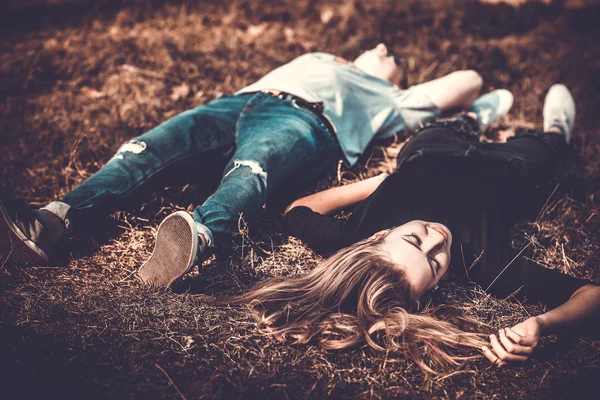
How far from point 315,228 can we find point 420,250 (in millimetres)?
677

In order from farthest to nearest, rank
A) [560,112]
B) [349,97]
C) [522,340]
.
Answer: [560,112] < [349,97] < [522,340]

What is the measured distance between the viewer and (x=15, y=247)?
238 centimetres

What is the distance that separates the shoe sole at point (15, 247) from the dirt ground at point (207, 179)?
9cm

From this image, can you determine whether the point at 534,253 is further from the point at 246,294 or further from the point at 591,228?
the point at 246,294

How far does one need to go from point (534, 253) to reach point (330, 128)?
1585 millimetres

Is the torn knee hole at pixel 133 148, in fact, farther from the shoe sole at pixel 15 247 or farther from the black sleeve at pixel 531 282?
the black sleeve at pixel 531 282

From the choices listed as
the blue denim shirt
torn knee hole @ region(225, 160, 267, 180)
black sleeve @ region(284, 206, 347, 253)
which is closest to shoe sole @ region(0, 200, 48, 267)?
torn knee hole @ region(225, 160, 267, 180)

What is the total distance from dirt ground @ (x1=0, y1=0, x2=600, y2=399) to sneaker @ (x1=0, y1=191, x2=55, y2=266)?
0.11 metres

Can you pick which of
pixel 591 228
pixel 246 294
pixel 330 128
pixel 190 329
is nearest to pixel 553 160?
pixel 591 228

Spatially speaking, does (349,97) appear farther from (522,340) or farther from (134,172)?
(522,340)

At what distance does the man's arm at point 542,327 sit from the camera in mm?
2158

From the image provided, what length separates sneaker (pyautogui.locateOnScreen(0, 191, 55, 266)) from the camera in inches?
90.4

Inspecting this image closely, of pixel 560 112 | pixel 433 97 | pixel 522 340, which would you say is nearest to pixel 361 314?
pixel 522 340

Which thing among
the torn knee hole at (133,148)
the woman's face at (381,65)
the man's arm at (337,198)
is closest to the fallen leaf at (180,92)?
the torn knee hole at (133,148)
